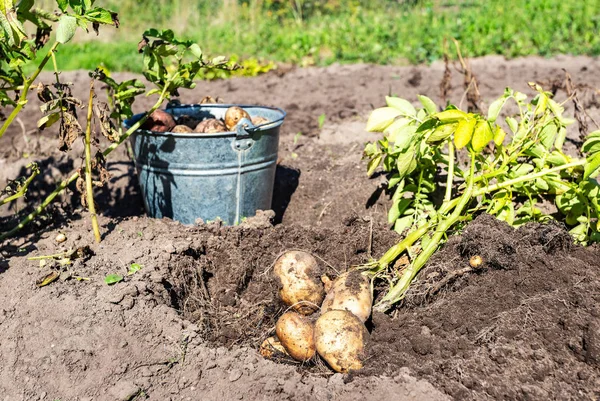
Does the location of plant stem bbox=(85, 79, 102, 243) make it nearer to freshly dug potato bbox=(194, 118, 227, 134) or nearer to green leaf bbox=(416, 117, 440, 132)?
freshly dug potato bbox=(194, 118, 227, 134)

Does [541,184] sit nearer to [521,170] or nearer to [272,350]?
[521,170]

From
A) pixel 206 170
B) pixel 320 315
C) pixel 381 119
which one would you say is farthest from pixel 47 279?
pixel 381 119

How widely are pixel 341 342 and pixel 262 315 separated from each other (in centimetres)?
57

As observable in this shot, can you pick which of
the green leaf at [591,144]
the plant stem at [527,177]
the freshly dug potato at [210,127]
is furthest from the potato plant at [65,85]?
the green leaf at [591,144]

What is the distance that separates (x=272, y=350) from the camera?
7.89 feet

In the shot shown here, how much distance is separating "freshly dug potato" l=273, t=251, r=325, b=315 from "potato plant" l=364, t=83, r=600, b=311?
27 centimetres

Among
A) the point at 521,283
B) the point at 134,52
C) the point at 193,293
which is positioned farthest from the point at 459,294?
the point at 134,52

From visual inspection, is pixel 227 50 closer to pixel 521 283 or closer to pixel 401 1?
pixel 401 1

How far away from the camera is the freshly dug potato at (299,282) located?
2.59m

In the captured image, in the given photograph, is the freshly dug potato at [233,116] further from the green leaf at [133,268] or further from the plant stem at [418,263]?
the plant stem at [418,263]

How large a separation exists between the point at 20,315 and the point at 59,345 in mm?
284

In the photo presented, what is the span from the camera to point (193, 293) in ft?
8.97

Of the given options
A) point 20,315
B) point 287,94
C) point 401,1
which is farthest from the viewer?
point 401,1

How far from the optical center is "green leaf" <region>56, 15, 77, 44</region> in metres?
2.34
